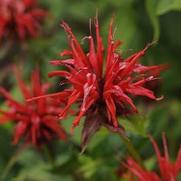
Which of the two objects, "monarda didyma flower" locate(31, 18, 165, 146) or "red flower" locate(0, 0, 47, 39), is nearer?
"monarda didyma flower" locate(31, 18, 165, 146)

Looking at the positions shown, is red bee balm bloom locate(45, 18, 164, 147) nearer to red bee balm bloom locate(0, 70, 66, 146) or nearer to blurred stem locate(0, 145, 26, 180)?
red bee balm bloom locate(0, 70, 66, 146)

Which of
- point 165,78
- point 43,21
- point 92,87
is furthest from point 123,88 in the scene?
point 43,21

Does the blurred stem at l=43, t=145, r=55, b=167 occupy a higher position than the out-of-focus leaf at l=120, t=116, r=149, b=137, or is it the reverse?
the out-of-focus leaf at l=120, t=116, r=149, b=137

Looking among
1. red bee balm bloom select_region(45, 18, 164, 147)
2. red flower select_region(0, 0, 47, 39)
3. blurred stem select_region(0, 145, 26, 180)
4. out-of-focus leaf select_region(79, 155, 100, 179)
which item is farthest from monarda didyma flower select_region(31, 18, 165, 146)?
red flower select_region(0, 0, 47, 39)

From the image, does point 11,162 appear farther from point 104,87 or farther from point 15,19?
point 15,19

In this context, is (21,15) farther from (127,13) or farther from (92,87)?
(92,87)

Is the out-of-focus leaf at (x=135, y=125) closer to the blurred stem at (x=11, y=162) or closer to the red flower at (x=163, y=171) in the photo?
the red flower at (x=163, y=171)

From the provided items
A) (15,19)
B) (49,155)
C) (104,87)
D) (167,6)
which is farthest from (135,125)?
(15,19)

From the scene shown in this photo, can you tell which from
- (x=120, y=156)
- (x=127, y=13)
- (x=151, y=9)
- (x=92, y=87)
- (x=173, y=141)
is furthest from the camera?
(x=127, y=13)
